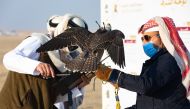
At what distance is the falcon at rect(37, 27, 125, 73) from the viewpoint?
4.47 meters

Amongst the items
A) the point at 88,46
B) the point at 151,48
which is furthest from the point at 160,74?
the point at 88,46

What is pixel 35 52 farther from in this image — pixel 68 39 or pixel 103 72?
pixel 103 72

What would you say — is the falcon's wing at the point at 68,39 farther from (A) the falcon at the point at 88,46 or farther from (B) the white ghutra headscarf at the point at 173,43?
(B) the white ghutra headscarf at the point at 173,43

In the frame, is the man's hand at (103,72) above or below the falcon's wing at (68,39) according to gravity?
below

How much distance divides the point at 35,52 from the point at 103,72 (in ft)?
2.26

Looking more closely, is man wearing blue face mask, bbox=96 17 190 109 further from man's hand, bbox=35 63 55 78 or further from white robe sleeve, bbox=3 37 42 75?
white robe sleeve, bbox=3 37 42 75

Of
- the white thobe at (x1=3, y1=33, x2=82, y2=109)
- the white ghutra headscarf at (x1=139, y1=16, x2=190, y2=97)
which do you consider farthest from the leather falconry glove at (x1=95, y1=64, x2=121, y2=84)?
the white thobe at (x1=3, y1=33, x2=82, y2=109)

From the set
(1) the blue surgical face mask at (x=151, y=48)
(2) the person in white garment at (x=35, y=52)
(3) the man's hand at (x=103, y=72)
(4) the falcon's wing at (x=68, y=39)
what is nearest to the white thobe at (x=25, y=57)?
(2) the person in white garment at (x=35, y=52)

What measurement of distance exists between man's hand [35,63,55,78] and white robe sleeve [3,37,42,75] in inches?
1.3

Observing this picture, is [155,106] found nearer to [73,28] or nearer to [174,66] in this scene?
[174,66]

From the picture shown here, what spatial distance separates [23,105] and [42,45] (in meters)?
0.51

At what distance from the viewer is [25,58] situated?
4.91m

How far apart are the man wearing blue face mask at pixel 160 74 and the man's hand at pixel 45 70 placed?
0.45 m

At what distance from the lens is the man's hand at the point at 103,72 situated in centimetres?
450
